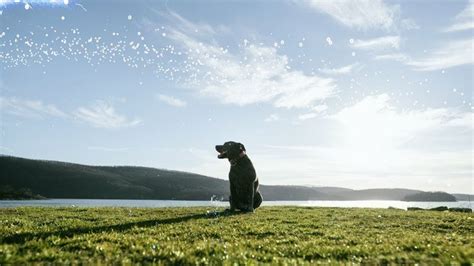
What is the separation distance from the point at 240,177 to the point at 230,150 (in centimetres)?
197

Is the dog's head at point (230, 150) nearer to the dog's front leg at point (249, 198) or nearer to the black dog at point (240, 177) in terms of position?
the black dog at point (240, 177)

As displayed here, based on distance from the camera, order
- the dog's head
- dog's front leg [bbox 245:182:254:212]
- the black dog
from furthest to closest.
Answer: the dog's head, dog's front leg [bbox 245:182:254:212], the black dog

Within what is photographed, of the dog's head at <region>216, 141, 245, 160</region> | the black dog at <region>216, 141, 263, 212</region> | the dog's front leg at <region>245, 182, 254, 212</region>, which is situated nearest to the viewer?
the black dog at <region>216, 141, 263, 212</region>

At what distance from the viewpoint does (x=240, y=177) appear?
27234 millimetres

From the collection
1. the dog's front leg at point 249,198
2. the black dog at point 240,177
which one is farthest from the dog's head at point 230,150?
the dog's front leg at point 249,198

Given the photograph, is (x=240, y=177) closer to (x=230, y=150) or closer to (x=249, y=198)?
(x=249, y=198)

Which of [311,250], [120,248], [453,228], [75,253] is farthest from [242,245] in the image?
[453,228]

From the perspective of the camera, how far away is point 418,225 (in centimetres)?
2030

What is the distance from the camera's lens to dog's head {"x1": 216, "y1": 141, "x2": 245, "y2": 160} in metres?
28.1

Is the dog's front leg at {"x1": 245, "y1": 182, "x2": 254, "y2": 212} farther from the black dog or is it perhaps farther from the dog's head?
the dog's head

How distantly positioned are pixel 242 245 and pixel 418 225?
11925mm

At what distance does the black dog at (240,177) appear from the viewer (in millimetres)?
27312

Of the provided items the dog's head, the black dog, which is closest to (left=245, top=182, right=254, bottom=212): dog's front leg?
the black dog

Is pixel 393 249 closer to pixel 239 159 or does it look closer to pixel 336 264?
pixel 336 264
